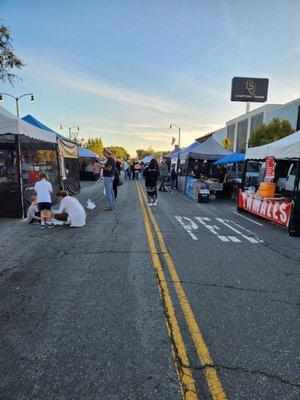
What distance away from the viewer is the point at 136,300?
4.59 meters

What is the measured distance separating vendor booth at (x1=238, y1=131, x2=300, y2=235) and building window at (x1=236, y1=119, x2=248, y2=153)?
4283 cm

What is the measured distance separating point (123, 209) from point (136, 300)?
889 centimetres

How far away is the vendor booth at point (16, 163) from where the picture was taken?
1013cm

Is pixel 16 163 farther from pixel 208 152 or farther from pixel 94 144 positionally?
pixel 94 144

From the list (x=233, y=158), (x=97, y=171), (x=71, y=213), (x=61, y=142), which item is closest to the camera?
(x=71, y=213)

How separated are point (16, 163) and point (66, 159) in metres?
7.00

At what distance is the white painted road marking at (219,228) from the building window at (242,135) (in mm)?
46959

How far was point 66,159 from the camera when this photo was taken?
57.6 feet

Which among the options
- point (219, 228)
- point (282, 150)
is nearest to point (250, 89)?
point (282, 150)

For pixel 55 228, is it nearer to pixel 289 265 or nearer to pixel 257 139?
pixel 289 265

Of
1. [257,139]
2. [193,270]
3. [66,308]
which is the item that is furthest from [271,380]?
[257,139]

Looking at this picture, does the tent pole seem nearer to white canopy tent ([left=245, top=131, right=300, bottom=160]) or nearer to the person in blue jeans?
the person in blue jeans

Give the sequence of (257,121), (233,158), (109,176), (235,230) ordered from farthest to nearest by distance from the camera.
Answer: (257,121), (233,158), (109,176), (235,230)

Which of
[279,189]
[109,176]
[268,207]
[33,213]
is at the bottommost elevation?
[33,213]
